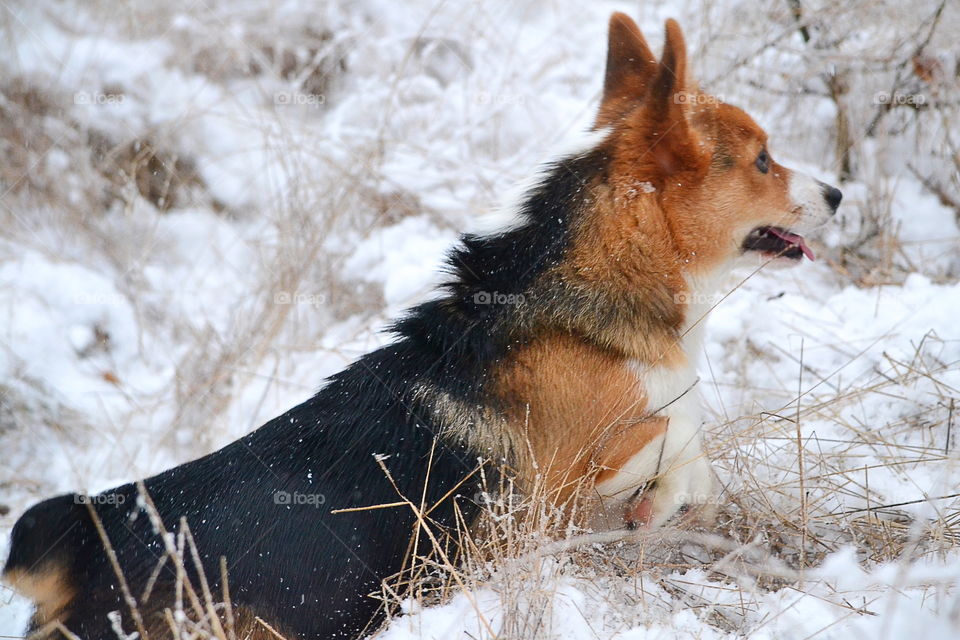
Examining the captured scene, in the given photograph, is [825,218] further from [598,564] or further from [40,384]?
[40,384]

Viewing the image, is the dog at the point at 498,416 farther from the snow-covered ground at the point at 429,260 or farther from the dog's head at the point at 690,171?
the snow-covered ground at the point at 429,260

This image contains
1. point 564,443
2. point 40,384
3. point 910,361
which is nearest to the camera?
point 564,443

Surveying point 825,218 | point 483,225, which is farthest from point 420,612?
point 825,218

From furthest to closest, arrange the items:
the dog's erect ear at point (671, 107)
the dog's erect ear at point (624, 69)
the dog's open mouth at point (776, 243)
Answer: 1. the dog's open mouth at point (776, 243)
2. the dog's erect ear at point (624, 69)
3. the dog's erect ear at point (671, 107)

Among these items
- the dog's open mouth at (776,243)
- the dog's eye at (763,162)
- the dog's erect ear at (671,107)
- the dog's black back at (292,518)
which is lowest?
the dog's black back at (292,518)

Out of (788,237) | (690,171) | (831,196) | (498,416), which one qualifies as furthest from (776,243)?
(498,416)

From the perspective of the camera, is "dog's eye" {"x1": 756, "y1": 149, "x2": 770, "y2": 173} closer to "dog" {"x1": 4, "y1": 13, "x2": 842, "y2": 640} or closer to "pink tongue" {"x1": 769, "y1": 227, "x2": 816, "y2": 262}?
"dog" {"x1": 4, "y1": 13, "x2": 842, "y2": 640}

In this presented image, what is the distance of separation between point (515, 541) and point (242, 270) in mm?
4494

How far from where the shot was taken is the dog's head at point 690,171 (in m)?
2.90

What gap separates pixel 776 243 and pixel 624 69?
936 millimetres

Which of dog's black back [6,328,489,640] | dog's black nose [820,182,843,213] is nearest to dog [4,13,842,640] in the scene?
dog's black back [6,328,489,640]

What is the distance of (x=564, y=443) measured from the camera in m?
2.85

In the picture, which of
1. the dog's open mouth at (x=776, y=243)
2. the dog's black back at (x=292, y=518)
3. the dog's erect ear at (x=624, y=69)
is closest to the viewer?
the dog's black back at (x=292, y=518)

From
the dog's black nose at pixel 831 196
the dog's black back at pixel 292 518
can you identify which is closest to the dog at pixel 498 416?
the dog's black back at pixel 292 518
